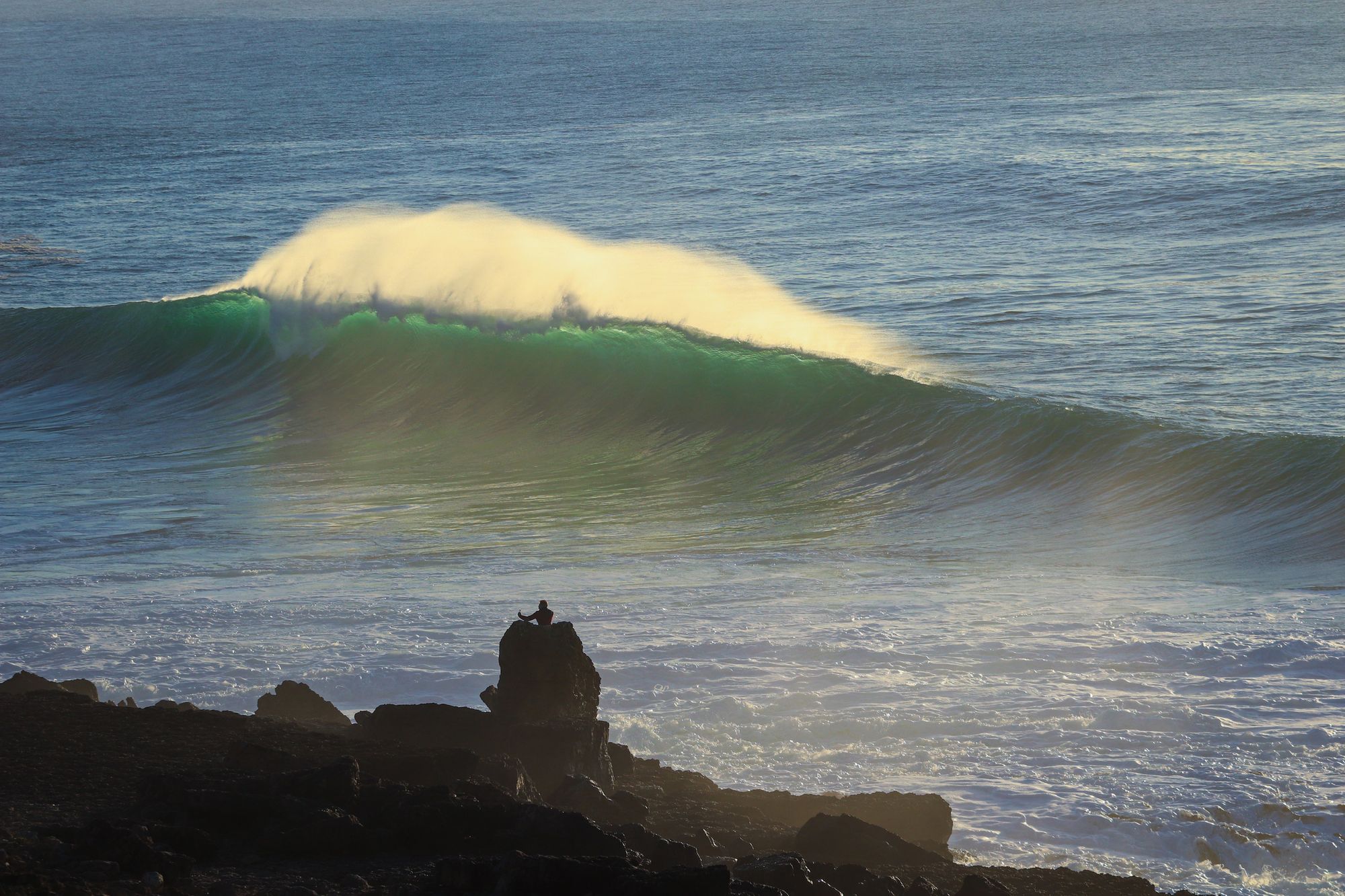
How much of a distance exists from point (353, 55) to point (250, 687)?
8129 cm

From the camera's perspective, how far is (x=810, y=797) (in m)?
6.93

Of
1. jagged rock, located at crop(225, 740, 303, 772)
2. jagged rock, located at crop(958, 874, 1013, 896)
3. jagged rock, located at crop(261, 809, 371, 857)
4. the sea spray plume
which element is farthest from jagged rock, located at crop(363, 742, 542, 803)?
the sea spray plume

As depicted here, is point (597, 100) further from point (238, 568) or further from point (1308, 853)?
point (1308, 853)

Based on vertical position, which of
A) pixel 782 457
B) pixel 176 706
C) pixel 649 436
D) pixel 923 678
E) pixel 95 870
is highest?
pixel 649 436

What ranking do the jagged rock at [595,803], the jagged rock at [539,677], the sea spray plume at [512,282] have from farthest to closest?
1. the sea spray plume at [512,282]
2. the jagged rock at [539,677]
3. the jagged rock at [595,803]

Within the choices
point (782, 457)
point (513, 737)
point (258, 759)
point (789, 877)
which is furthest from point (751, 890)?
point (782, 457)

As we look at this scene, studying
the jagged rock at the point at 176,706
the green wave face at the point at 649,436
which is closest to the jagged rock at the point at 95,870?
the jagged rock at the point at 176,706

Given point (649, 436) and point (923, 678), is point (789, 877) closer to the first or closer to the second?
point (923, 678)

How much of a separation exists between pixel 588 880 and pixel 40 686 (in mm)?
4171

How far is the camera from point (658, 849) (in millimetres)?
5641

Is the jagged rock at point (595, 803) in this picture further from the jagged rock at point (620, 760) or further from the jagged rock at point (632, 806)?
the jagged rock at point (620, 760)

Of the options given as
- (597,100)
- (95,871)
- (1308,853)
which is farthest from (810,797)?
(597,100)

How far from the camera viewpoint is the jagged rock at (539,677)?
22.9 feet

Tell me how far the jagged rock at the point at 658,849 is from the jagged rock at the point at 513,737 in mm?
863
